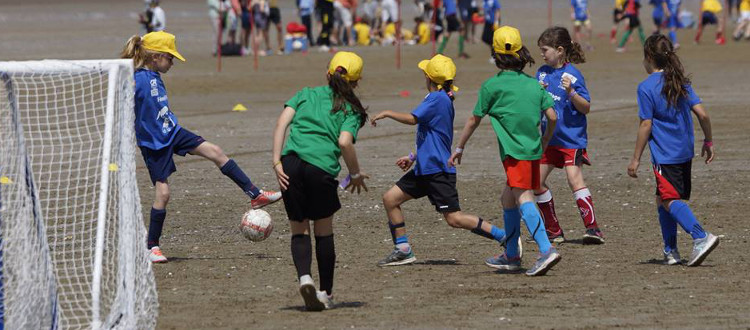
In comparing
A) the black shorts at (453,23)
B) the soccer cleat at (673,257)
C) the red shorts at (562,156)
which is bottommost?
the black shorts at (453,23)

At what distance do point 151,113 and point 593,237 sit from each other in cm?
345

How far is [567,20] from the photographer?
142 ft

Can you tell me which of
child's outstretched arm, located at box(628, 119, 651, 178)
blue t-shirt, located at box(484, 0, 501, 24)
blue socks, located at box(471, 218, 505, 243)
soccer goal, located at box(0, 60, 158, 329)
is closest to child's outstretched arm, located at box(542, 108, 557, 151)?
child's outstretched arm, located at box(628, 119, 651, 178)

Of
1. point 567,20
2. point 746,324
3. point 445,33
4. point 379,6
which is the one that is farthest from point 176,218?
point 567,20

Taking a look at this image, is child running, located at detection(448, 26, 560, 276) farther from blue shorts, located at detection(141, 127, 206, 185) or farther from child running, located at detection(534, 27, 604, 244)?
blue shorts, located at detection(141, 127, 206, 185)

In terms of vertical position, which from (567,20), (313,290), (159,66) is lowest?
(567,20)

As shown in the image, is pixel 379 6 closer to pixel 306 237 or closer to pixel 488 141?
pixel 488 141

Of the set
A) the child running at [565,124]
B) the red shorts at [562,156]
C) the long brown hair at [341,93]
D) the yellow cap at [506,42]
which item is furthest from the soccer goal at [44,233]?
the red shorts at [562,156]

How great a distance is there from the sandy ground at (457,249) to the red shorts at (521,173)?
24.8 inches

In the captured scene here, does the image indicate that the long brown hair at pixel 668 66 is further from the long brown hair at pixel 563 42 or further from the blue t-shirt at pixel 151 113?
the blue t-shirt at pixel 151 113

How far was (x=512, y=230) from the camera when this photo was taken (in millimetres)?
9602

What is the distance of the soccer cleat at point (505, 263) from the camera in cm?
964

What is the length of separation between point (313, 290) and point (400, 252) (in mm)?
1914

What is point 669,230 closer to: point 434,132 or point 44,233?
point 434,132
